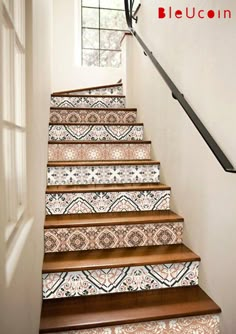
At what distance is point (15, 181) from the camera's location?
1.13 metres

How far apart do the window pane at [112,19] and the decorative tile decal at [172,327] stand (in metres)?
4.58

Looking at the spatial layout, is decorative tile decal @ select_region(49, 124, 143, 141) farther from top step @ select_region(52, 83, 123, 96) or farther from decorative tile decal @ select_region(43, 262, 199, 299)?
decorative tile decal @ select_region(43, 262, 199, 299)

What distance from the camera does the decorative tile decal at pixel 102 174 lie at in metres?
2.38

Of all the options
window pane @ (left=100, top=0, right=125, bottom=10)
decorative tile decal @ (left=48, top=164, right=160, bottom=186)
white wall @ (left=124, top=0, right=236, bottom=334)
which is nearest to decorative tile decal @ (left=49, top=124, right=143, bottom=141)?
white wall @ (left=124, top=0, right=236, bottom=334)

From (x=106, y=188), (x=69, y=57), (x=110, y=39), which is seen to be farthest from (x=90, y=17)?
(x=106, y=188)

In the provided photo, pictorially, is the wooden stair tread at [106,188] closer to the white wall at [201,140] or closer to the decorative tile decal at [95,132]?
the white wall at [201,140]

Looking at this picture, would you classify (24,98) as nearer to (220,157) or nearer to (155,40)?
(220,157)

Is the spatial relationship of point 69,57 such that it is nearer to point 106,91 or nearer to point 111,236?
point 106,91

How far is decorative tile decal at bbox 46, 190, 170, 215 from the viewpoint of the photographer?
85.1 inches

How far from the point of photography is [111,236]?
1.97 m

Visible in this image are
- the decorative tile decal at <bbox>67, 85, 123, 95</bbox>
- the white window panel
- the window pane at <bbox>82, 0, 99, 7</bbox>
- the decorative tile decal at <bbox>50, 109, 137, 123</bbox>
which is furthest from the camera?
the window pane at <bbox>82, 0, 99, 7</bbox>

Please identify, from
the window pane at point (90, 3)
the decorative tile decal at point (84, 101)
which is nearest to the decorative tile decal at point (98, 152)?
the decorative tile decal at point (84, 101)

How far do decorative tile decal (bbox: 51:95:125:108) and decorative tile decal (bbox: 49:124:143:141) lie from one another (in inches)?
28.2

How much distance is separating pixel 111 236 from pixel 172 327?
646mm
